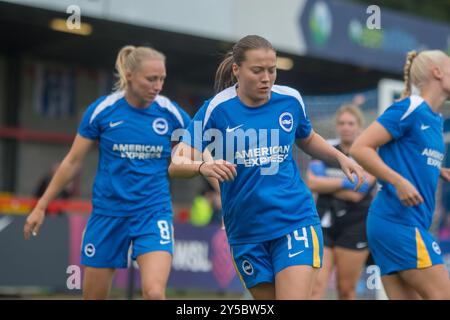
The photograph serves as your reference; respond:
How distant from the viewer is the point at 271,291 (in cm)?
530

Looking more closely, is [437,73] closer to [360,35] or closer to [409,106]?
[409,106]

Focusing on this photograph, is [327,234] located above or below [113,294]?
above

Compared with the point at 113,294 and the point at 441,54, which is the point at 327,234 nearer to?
the point at 441,54

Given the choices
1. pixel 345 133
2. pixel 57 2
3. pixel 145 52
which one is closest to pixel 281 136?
pixel 145 52

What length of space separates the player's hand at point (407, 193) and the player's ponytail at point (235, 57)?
45.7 inches

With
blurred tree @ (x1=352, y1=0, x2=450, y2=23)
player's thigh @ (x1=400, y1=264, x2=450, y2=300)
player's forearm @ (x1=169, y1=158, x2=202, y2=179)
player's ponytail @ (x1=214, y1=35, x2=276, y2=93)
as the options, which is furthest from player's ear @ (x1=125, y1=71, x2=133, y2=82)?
blurred tree @ (x1=352, y1=0, x2=450, y2=23)

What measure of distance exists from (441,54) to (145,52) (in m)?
2.18

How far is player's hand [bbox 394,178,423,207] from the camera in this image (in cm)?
546

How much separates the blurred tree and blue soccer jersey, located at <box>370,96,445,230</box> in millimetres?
27278

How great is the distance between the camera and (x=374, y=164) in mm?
5609

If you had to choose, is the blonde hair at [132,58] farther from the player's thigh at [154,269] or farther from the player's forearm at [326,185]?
the player's forearm at [326,185]

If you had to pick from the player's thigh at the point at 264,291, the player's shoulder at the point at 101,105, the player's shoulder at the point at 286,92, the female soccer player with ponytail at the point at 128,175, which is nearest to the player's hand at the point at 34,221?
the female soccer player with ponytail at the point at 128,175

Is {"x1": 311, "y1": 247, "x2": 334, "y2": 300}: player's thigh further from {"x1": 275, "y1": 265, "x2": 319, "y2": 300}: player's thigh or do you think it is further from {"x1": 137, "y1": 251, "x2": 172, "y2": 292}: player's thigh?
{"x1": 275, "y1": 265, "x2": 319, "y2": 300}: player's thigh

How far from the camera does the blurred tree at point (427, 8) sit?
3259cm
